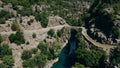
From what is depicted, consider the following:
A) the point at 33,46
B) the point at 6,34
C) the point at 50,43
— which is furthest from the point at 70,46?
the point at 6,34

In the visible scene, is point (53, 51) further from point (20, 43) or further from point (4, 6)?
point (4, 6)

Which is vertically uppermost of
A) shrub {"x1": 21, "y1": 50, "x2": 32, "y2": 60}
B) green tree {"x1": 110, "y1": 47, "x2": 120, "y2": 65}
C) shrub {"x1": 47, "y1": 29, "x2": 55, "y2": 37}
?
shrub {"x1": 47, "y1": 29, "x2": 55, "y2": 37}

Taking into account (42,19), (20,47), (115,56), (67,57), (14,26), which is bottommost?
(67,57)

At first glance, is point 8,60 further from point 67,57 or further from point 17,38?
point 67,57

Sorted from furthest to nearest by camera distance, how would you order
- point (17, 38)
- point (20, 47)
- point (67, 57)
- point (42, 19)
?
point (42, 19) < point (67, 57) < point (17, 38) < point (20, 47)

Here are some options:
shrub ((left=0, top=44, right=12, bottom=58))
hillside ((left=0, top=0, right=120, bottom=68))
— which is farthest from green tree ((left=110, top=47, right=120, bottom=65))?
shrub ((left=0, top=44, right=12, bottom=58))

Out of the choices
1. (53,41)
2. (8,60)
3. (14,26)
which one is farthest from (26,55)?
(53,41)

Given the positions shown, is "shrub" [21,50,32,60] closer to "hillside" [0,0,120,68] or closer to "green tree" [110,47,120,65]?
"hillside" [0,0,120,68]

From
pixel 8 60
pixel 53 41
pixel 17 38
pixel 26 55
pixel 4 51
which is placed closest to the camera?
pixel 8 60

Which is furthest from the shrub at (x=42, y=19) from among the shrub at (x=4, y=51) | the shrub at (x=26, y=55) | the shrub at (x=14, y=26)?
the shrub at (x=4, y=51)

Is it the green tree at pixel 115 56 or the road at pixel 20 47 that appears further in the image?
the road at pixel 20 47

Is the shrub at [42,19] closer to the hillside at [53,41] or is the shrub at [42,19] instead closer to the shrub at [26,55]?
the hillside at [53,41]
